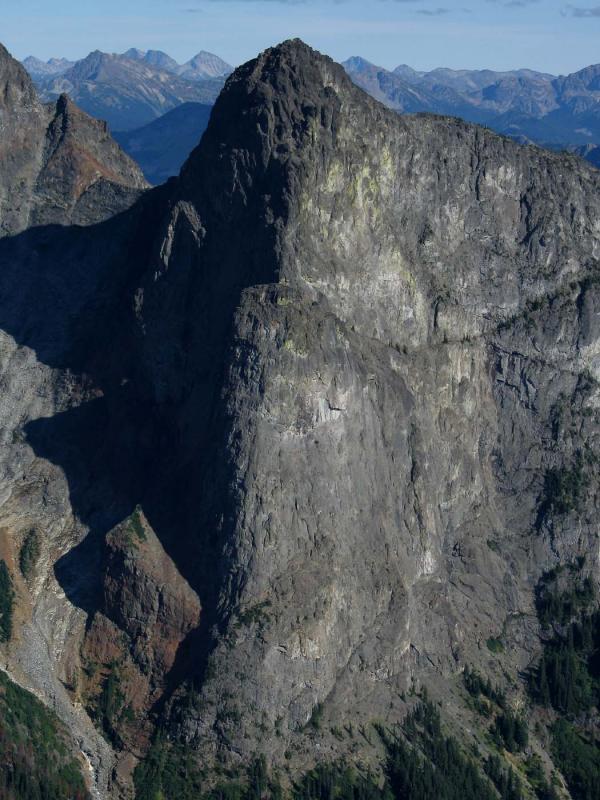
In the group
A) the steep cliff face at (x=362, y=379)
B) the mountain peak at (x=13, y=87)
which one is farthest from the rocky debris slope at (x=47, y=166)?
the steep cliff face at (x=362, y=379)

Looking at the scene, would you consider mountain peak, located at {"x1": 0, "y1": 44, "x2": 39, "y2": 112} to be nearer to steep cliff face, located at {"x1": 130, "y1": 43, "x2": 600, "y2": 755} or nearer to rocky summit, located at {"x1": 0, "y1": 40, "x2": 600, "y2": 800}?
rocky summit, located at {"x1": 0, "y1": 40, "x2": 600, "y2": 800}

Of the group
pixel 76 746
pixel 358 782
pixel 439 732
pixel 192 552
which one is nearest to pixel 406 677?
pixel 439 732

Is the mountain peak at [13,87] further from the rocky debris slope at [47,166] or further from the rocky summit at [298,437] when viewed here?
the rocky summit at [298,437]

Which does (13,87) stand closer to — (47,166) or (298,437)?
(47,166)

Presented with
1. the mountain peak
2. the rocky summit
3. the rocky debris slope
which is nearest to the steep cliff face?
the rocky summit

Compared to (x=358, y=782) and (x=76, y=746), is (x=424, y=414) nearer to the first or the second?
(x=358, y=782)

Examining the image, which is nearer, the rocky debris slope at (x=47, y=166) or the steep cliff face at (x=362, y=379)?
the steep cliff face at (x=362, y=379)

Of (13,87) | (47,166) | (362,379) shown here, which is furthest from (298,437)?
(13,87)
